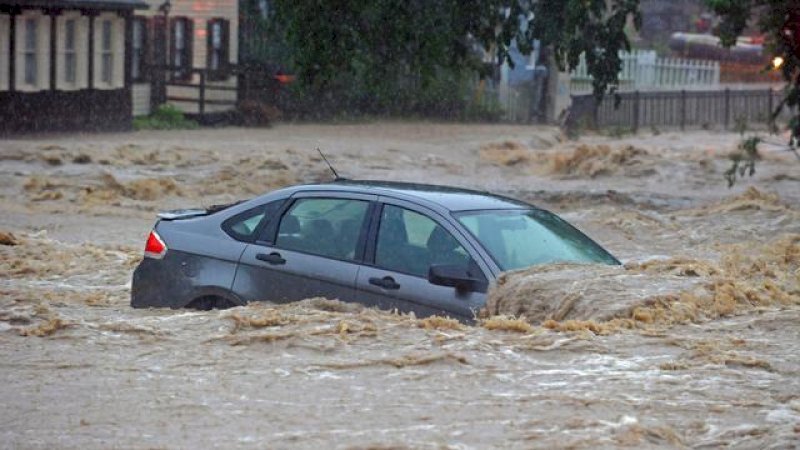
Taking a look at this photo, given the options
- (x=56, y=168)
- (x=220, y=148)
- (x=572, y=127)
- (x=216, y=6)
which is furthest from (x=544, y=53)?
(x=56, y=168)

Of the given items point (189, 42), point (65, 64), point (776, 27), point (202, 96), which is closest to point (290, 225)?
point (776, 27)

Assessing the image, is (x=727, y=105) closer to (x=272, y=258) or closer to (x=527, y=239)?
(x=527, y=239)

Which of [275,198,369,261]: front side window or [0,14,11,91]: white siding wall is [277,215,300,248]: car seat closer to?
[275,198,369,261]: front side window

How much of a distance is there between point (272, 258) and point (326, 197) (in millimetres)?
579

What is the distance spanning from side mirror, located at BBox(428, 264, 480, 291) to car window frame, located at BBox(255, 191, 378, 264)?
71 centimetres

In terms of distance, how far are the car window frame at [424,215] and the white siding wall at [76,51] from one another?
23.3m

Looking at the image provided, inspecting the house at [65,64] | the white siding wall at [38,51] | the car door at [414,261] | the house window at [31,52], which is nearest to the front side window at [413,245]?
the car door at [414,261]

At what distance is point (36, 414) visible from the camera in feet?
24.5

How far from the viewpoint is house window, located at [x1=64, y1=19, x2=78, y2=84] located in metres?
32.5

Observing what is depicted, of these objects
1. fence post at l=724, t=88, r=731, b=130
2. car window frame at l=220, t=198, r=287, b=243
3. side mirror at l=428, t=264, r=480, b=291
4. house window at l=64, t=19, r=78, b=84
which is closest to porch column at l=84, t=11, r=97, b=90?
house window at l=64, t=19, r=78, b=84

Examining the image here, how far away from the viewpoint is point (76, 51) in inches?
1287

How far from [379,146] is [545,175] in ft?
14.3

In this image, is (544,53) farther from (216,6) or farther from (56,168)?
(56,168)

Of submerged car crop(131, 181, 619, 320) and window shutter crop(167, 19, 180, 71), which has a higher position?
window shutter crop(167, 19, 180, 71)
